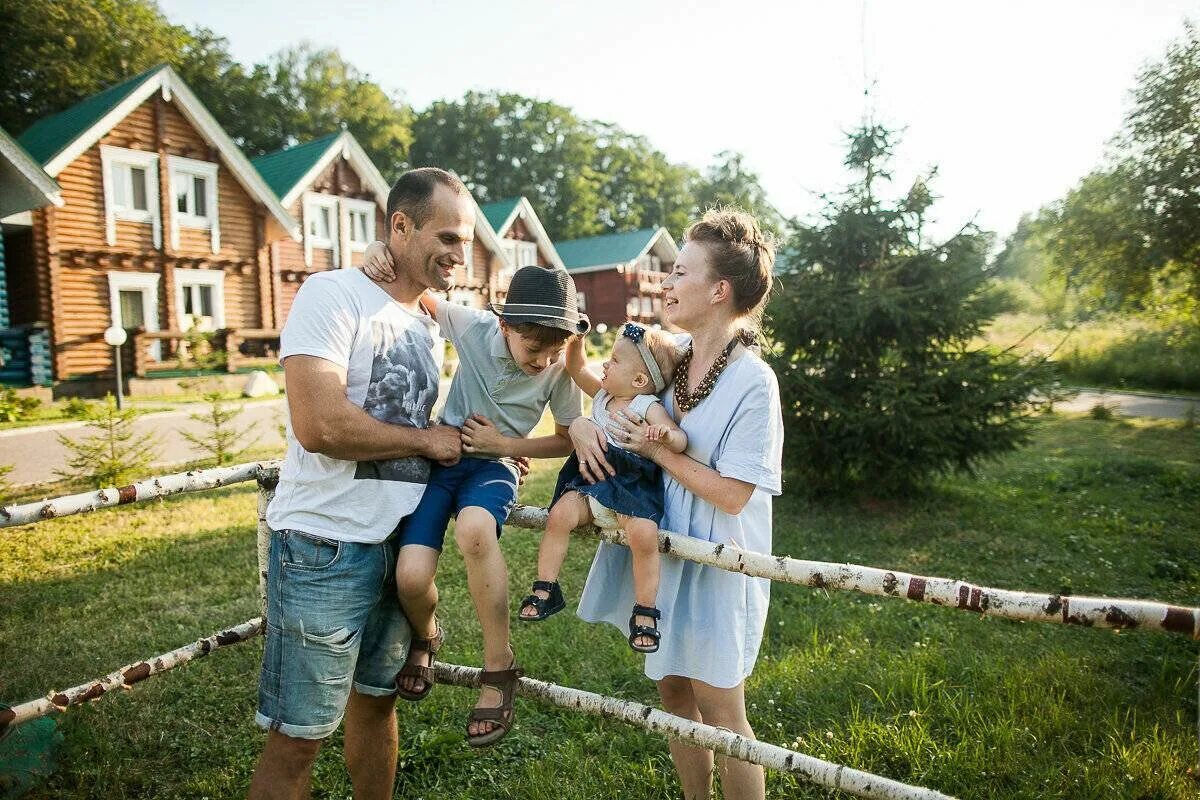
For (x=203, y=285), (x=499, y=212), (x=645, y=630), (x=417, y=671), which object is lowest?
(x=417, y=671)

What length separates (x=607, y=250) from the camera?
39125 mm

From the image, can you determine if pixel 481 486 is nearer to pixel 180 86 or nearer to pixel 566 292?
pixel 566 292

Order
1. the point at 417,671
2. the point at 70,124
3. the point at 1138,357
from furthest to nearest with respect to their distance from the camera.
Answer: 1. the point at 1138,357
2. the point at 70,124
3. the point at 417,671

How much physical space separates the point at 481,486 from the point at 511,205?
30.5 meters

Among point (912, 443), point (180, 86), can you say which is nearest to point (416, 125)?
point (180, 86)

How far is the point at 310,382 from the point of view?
2.06 metres

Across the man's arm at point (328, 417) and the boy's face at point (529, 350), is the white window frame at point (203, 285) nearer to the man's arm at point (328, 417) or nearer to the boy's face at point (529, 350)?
the boy's face at point (529, 350)

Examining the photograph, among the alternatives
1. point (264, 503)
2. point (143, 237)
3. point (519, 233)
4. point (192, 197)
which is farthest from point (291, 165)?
point (264, 503)

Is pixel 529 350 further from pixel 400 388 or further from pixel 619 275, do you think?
pixel 619 275

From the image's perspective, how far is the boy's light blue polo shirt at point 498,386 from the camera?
2.56m

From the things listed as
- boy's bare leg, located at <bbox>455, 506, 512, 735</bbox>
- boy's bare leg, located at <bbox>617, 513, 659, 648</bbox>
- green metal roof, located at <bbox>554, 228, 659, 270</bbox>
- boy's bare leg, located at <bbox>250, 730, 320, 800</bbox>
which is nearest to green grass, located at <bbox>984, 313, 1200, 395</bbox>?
green metal roof, located at <bbox>554, 228, 659, 270</bbox>

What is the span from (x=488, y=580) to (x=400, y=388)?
67cm

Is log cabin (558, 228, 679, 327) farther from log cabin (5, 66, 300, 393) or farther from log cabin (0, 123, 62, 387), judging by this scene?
log cabin (0, 123, 62, 387)

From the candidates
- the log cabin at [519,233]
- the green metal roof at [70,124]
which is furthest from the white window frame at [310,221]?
the log cabin at [519,233]
